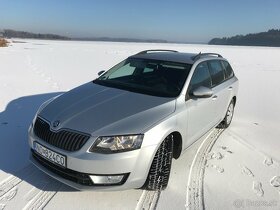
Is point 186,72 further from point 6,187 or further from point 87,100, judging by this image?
point 6,187

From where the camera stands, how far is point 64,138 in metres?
3.24

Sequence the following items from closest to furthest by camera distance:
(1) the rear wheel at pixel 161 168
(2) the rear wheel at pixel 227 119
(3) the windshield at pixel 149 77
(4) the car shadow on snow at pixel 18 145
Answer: (1) the rear wheel at pixel 161 168 < (4) the car shadow on snow at pixel 18 145 < (3) the windshield at pixel 149 77 < (2) the rear wheel at pixel 227 119

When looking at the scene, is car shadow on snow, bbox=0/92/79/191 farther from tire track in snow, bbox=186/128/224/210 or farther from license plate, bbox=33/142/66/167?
tire track in snow, bbox=186/128/224/210

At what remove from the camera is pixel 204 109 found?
15.0ft

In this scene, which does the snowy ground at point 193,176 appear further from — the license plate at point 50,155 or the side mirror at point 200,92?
the side mirror at point 200,92

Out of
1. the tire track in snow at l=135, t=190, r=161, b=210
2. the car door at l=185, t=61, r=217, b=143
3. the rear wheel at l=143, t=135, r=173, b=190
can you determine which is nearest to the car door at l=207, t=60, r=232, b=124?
the car door at l=185, t=61, r=217, b=143

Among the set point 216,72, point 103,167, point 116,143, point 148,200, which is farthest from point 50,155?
point 216,72

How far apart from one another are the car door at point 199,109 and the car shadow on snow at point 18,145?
1.80 metres

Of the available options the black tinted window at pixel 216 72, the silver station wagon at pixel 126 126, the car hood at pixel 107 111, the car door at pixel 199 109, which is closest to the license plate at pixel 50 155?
the silver station wagon at pixel 126 126

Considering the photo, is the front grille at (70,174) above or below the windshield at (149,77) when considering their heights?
below

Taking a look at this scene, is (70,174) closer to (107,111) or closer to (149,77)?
(107,111)

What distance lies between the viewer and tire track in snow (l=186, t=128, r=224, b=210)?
3500 mm

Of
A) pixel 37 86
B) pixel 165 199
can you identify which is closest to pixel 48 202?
pixel 165 199

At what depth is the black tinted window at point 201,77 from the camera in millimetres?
4402
